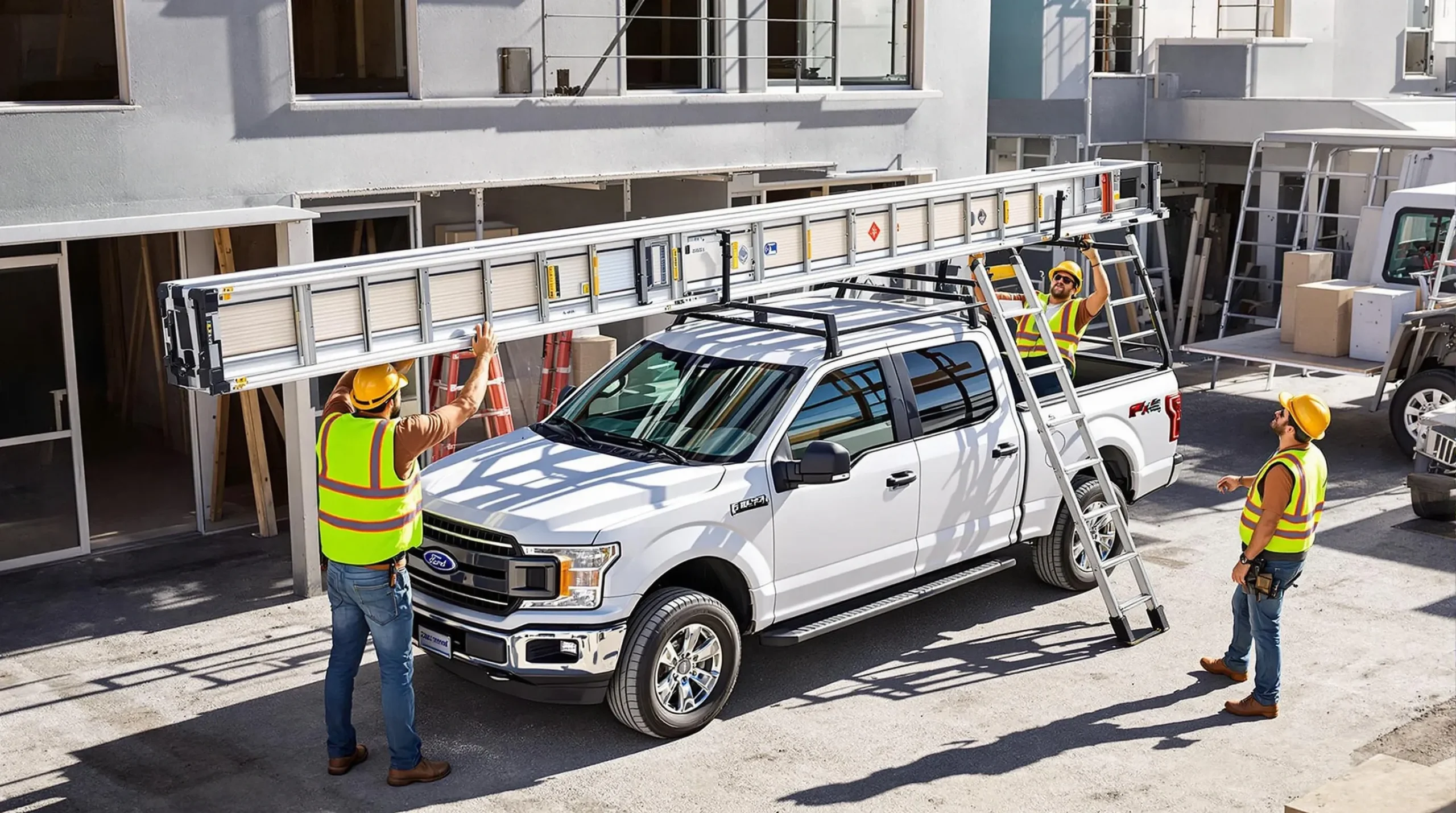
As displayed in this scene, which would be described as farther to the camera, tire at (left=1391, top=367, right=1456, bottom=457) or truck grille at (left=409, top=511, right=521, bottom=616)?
tire at (left=1391, top=367, right=1456, bottom=457)

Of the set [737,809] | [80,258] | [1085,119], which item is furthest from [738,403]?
[1085,119]

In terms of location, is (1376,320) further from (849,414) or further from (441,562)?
(441,562)

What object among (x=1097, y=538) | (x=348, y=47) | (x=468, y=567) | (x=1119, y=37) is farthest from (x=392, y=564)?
(x=1119, y=37)

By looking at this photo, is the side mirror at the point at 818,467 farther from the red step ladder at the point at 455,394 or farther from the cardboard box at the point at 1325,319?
the cardboard box at the point at 1325,319

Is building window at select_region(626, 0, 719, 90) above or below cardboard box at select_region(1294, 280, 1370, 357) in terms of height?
above

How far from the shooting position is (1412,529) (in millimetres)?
12234

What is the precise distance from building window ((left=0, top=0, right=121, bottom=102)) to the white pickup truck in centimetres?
410

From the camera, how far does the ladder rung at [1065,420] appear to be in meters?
9.38

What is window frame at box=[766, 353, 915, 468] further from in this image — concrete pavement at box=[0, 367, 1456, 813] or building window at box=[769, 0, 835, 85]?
building window at box=[769, 0, 835, 85]

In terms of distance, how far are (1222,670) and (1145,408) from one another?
2.13 metres

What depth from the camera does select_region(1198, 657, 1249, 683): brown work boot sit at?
9.04 metres

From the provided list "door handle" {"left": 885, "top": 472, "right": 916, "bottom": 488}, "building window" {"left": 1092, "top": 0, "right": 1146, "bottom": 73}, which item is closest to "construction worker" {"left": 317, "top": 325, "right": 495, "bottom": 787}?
"door handle" {"left": 885, "top": 472, "right": 916, "bottom": 488}

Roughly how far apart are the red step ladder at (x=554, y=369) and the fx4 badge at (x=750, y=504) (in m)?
4.64

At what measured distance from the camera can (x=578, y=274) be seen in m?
8.09
